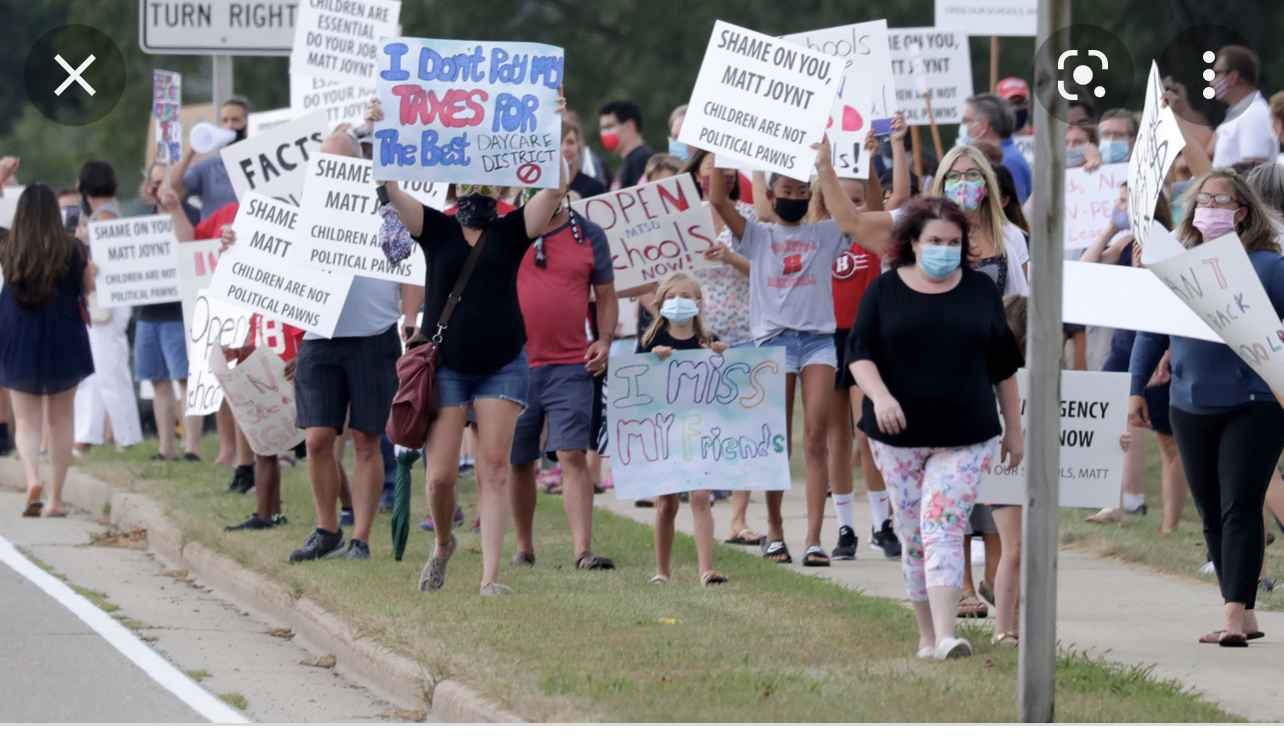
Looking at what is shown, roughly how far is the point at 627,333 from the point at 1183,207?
5189 mm

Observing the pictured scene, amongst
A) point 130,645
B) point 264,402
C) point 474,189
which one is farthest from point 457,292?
point 264,402

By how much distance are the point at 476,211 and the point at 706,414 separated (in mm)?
1672

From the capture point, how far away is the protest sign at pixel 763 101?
9156 millimetres

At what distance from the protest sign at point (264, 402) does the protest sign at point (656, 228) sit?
2.02m

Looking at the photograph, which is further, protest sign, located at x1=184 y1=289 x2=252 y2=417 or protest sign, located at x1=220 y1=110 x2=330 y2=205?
protest sign, located at x1=184 y1=289 x2=252 y2=417

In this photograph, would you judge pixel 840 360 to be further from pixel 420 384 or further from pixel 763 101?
pixel 420 384

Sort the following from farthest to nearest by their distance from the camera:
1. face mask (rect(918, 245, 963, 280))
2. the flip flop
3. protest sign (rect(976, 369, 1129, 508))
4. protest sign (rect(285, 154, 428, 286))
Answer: the flip flop < protest sign (rect(285, 154, 428, 286)) < protest sign (rect(976, 369, 1129, 508)) < face mask (rect(918, 245, 963, 280))

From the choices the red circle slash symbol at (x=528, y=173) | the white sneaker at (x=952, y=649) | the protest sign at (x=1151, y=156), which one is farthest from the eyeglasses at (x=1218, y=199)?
the red circle slash symbol at (x=528, y=173)

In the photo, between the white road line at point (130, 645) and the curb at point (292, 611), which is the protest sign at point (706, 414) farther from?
the white road line at point (130, 645)

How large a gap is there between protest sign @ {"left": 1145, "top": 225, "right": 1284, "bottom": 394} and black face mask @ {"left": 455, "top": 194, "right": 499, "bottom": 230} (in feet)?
10.2

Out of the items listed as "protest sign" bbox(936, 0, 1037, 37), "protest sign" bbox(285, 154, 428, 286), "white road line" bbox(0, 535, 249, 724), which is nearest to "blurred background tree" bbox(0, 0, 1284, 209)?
"protest sign" bbox(936, 0, 1037, 37)

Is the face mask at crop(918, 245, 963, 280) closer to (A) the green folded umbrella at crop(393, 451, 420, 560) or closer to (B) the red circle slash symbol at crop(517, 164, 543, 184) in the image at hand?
(B) the red circle slash symbol at crop(517, 164, 543, 184)

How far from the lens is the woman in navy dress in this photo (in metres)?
11.9

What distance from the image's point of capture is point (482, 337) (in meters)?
8.10
